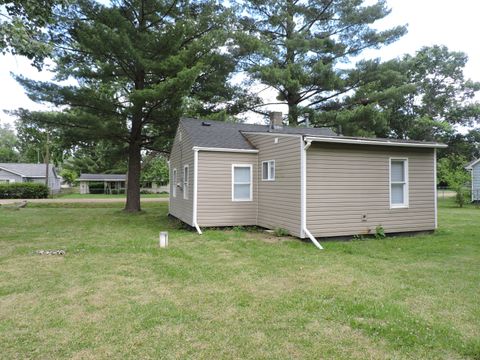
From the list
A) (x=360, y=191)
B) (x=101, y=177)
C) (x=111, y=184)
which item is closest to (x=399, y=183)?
(x=360, y=191)

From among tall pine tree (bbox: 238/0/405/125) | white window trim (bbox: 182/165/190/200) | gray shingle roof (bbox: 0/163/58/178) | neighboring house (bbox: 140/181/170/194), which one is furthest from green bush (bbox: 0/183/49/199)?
white window trim (bbox: 182/165/190/200)

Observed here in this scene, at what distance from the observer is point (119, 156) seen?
61.4 ft

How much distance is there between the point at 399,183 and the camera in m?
9.57

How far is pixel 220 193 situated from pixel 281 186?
2126 mm

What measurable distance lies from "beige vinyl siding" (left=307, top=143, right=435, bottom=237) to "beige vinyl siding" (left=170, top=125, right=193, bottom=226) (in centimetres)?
412

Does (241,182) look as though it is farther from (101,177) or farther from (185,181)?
(101,177)

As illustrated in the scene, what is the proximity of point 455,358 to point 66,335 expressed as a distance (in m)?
3.55

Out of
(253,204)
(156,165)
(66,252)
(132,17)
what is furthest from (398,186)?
(156,165)

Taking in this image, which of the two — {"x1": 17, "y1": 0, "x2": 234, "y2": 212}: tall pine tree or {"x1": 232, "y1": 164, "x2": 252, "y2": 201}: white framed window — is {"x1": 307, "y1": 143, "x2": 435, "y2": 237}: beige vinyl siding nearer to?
{"x1": 232, "y1": 164, "x2": 252, "y2": 201}: white framed window

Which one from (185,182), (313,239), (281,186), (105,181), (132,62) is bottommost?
(313,239)

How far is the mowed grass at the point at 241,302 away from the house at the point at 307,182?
1203 millimetres

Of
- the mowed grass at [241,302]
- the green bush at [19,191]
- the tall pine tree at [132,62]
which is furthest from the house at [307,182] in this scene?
the green bush at [19,191]

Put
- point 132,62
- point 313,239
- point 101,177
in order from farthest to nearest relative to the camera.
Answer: point 101,177 < point 132,62 < point 313,239

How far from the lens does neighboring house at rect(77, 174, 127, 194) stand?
41.6m
